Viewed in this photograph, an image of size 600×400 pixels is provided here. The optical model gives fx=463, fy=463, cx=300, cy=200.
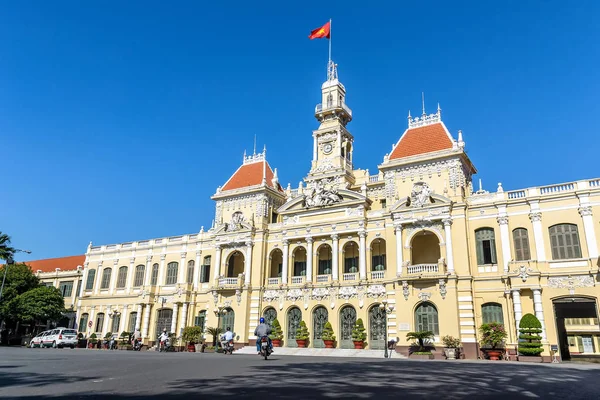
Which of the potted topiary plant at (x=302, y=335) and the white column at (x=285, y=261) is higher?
the white column at (x=285, y=261)

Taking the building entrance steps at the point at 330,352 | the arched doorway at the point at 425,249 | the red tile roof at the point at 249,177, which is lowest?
the building entrance steps at the point at 330,352

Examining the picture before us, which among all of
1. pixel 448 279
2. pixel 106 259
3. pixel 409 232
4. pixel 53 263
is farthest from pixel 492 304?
pixel 53 263

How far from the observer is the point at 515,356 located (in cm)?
2880

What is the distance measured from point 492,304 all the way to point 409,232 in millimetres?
7428

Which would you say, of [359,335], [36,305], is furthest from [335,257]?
[36,305]

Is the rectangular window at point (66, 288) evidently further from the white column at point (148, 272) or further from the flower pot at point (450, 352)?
the flower pot at point (450, 352)

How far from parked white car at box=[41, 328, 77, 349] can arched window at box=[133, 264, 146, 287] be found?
923 cm

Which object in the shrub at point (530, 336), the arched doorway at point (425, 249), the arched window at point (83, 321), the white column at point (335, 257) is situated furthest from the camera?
the arched window at point (83, 321)

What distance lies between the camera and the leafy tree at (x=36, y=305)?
44.7 m

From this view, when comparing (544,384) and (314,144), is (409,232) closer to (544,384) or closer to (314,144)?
(314,144)

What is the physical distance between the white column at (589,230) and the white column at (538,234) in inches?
96.1

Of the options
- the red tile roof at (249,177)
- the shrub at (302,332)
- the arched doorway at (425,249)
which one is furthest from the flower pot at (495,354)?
the red tile roof at (249,177)

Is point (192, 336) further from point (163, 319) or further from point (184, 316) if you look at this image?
point (163, 319)

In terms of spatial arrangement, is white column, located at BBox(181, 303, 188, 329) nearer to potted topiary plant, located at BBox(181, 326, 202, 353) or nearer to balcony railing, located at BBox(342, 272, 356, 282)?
potted topiary plant, located at BBox(181, 326, 202, 353)
